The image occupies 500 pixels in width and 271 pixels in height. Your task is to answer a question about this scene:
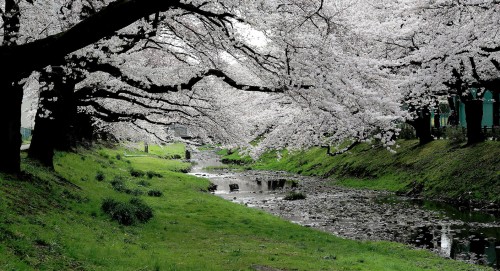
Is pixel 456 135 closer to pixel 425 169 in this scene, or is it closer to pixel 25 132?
pixel 425 169

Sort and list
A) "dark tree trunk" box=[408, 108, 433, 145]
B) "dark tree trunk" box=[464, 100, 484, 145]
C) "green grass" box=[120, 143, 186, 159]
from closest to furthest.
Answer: "dark tree trunk" box=[464, 100, 484, 145]
"dark tree trunk" box=[408, 108, 433, 145]
"green grass" box=[120, 143, 186, 159]

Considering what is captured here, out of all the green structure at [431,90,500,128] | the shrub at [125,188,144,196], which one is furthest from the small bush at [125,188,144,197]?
the green structure at [431,90,500,128]

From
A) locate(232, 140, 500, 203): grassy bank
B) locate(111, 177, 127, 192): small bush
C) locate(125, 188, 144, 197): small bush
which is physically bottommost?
locate(125, 188, 144, 197): small bush

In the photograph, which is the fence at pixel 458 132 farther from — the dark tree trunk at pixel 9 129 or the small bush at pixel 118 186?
the dark tree trunk at pixel 9 129

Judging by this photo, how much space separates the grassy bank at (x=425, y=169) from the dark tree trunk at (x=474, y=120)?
39.2 inches

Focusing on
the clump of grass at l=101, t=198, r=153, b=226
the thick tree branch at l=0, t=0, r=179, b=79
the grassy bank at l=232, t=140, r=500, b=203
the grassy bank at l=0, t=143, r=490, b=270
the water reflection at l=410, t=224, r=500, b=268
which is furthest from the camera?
the grassy bank at l=232, t=140, r=500, b=203

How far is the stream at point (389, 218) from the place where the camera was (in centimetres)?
1923

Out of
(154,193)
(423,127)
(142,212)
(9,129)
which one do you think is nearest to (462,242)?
(142,212)

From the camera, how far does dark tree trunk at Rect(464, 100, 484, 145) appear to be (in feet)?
115

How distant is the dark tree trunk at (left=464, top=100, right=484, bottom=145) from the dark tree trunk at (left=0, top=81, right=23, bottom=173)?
3048 centimetres

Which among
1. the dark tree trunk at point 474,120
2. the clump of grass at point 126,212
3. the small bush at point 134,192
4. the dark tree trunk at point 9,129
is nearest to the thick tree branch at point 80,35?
the dark tree trunk at point 9,129

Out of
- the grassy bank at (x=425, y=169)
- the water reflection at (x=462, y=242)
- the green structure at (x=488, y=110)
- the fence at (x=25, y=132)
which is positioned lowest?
the water reflection at (x=462, y=242)

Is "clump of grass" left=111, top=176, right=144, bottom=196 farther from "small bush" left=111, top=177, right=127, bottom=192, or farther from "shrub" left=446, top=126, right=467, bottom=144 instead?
"shrub" left=446, top=126, right=467, bottom=144

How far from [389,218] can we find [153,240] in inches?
601
